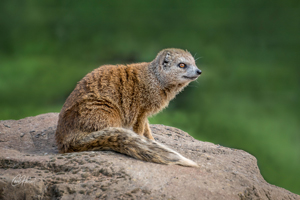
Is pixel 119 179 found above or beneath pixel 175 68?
beneath

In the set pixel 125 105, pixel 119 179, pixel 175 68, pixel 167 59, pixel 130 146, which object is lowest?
pixel 119 179

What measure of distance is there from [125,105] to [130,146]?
71 cm

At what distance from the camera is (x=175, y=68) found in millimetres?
4004

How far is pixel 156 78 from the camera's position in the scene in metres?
4.04

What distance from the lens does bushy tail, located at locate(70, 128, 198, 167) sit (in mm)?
3100

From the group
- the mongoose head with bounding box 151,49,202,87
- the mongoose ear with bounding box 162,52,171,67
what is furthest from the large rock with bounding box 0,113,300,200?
the mongoose ear with bounding box 162,52,171,67

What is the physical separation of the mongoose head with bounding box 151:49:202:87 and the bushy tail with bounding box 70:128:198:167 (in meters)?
1.08

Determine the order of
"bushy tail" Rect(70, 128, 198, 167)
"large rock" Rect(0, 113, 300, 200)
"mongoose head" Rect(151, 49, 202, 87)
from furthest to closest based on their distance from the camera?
"mongoose head" Rect(151, 49, 202, 87)
"bushy tail" Rect(70, 128, 198, 167)
"large rock" Rect(0, 113, 300, 200)

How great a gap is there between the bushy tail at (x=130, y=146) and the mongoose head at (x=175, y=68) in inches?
42.5

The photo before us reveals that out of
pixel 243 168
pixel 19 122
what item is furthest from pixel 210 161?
pixel 19 122

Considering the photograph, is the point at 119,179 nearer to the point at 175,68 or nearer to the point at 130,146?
the point at 130,146

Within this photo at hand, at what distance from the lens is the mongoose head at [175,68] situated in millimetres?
3971

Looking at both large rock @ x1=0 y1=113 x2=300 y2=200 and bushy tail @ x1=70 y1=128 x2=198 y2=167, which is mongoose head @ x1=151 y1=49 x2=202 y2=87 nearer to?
large rock @ x1=0 y1=113 x2=300 y2=200

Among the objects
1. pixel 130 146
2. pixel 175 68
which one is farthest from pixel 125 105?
pixel 175 68
